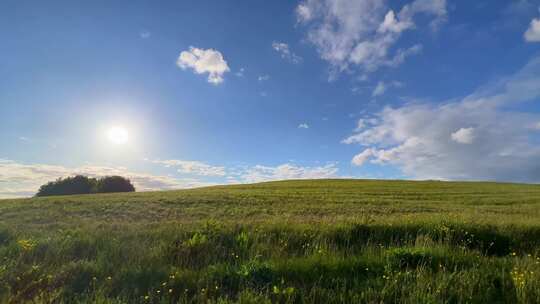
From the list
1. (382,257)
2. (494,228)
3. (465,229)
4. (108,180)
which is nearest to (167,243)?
(382,257)

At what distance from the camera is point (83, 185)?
66000mm

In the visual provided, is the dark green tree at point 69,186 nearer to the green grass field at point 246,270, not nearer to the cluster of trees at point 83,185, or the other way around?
the cluster of trees at point 83,185

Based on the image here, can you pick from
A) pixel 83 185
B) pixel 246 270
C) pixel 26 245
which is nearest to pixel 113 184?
pixel 83 185

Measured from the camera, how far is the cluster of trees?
63.4 m

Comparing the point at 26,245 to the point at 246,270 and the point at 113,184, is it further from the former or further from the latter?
the point at 113,184

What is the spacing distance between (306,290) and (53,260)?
428 centimetres

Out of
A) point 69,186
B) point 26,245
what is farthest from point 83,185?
point 26,245

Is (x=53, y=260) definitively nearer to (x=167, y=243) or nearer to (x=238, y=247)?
(x=167, y=243)

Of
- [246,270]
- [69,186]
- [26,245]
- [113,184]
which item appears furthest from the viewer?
[113,184]

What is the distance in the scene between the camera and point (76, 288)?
381cm

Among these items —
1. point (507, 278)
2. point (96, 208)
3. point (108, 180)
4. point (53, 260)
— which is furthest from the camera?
point (108, 180)

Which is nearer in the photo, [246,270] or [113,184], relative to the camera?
[246,270]

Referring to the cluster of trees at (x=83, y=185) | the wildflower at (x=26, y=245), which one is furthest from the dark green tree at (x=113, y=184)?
the wildflower at (x=26, y=245)

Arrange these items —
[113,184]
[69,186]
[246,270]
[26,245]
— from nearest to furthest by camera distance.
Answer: [246,270], [26,245], [69,186], [113,184]
